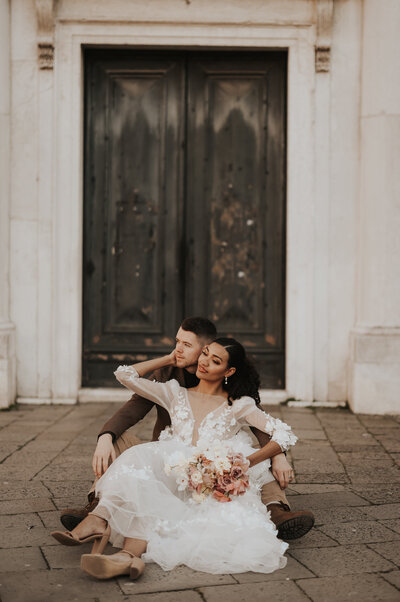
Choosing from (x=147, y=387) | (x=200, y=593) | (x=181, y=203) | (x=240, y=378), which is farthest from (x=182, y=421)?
(x=181, y=203)

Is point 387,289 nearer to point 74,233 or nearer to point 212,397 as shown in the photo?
point 74,233

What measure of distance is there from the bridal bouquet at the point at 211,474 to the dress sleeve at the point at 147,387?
19.2 inches

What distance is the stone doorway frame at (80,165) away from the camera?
8219 mm

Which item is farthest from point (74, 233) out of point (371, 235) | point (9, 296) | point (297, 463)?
point (297, 463)

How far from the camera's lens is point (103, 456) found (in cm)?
422

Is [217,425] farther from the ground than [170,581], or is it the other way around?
[217,425]

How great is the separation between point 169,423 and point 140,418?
7.5 inches

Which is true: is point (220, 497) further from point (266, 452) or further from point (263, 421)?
point (263, 421)

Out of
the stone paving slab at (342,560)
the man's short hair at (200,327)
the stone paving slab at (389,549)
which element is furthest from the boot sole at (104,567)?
the man's short hair at (200,327)

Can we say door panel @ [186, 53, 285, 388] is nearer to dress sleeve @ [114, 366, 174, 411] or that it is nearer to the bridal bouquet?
dress sleeve @ [114, 366, 174, 411]

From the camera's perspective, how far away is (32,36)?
324 inches

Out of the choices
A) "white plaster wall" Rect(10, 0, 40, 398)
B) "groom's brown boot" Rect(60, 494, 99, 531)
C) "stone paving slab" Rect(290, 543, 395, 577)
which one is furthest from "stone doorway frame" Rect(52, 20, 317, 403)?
"stone paving slab" Rect(290, 543, 395, 577)

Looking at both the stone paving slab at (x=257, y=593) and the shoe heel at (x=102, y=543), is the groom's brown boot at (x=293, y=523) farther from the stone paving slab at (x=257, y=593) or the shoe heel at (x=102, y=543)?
the shoe heel at (x=102, y=543)

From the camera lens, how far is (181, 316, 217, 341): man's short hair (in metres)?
4.54
